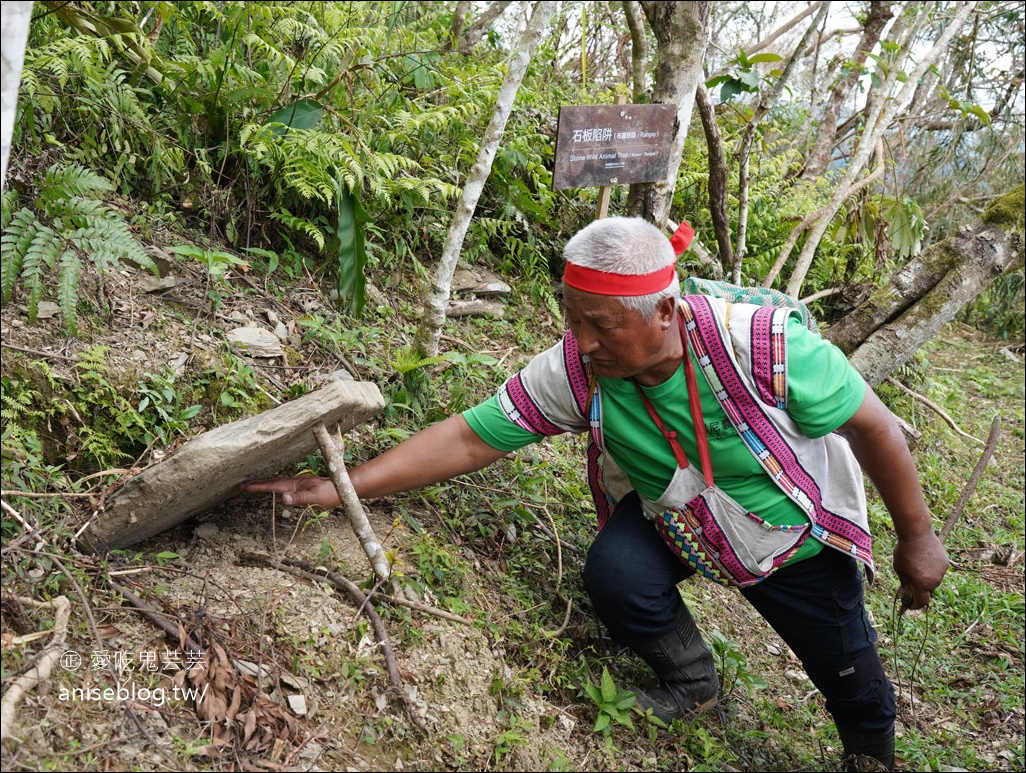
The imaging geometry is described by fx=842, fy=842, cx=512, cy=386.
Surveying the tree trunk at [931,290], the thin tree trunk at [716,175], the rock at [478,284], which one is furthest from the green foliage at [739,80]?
the rock at [478,284]

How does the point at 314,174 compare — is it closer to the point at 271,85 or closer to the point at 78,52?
the point at 271,85

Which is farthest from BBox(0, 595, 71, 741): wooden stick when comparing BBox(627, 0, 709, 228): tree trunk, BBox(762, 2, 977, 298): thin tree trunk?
BBox(762, 2, 977, 298): thin tree trunk

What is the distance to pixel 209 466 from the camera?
273cm

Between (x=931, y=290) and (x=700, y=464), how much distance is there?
424 cm

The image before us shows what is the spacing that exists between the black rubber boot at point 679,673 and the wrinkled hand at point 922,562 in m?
0.85

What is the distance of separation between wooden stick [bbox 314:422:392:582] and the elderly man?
0.72 feet

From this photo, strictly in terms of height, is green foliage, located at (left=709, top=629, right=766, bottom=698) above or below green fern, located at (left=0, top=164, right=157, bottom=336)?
below

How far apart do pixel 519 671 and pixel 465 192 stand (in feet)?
7.57

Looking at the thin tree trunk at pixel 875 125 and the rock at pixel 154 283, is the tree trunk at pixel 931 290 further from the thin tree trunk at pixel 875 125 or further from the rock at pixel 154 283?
the rock at pixel 154 283

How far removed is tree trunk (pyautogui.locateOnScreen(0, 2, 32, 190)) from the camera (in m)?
1.81

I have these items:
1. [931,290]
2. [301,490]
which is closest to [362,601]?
[301,490]

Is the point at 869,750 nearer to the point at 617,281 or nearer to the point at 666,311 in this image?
the point at 666,311

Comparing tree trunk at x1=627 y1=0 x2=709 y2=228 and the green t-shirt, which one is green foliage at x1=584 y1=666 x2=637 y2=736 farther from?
tree trunk at x1=627 y1=0 x2=709 y2=228

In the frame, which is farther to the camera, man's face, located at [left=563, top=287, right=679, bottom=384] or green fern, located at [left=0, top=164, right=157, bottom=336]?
green fern, located at [left=0, top=164, right=157, bottom=336]
